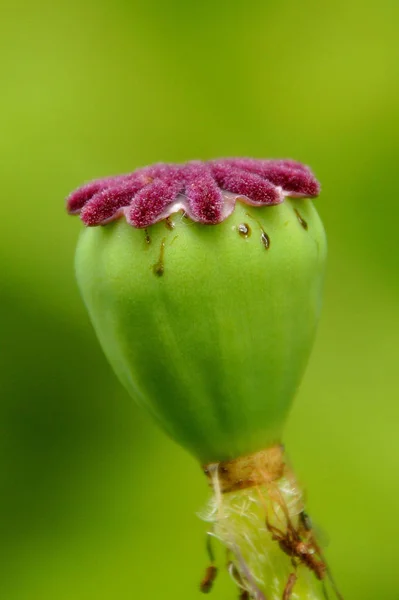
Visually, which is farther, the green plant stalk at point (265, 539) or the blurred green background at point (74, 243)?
the blurred green background at point (74, 243)

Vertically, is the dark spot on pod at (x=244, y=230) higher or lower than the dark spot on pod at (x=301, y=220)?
lower

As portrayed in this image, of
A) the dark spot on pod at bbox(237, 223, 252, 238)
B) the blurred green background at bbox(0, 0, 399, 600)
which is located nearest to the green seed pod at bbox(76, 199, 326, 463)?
the dark spot on pod at bbox(237, 223, 252, 238)

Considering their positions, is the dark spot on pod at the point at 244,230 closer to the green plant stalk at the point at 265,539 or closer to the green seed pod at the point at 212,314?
the green seed pod at the point at 212,314

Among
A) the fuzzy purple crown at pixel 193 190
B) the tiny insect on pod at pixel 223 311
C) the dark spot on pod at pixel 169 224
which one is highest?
the fuzzy purple crown at pixel 193 190

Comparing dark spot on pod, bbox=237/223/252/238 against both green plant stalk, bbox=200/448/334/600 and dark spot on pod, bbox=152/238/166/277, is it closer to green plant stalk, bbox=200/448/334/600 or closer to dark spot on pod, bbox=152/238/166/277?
dark spot on pod, bbox=152/238/166/277

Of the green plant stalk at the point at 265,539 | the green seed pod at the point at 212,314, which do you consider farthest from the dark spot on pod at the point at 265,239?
the green plant stalk at the point at 265,539

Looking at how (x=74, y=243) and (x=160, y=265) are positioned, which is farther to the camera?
(x=74, y=243)

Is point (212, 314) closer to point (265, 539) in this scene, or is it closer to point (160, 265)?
point (160, 265)

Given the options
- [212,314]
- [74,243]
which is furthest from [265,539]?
[74,243]
